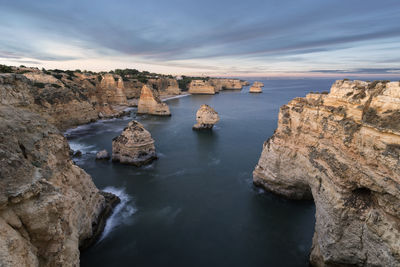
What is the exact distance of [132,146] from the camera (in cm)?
2570

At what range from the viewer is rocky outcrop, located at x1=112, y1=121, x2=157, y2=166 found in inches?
1007

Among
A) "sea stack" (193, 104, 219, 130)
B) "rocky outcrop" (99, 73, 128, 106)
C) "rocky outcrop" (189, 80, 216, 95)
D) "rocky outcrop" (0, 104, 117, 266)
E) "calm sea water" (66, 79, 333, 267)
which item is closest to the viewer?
"rocky outcrop" (0, 104, 117, 266)

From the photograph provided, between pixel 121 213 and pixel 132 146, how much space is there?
9710 mm

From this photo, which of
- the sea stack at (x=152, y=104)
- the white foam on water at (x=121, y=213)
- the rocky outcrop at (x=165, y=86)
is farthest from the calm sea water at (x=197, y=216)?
the rocky outcrop at (x=165, y=86)

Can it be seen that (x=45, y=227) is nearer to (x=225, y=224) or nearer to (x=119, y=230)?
(x=119, y=230)

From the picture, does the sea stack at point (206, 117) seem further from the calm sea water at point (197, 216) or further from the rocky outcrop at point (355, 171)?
the rocky outcrop at point (355, 171)

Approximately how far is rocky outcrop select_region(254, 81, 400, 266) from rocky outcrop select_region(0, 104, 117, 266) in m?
11.4

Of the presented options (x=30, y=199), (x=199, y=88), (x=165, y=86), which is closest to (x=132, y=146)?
(x=30, y=199)

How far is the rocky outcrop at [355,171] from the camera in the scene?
26.8 ft

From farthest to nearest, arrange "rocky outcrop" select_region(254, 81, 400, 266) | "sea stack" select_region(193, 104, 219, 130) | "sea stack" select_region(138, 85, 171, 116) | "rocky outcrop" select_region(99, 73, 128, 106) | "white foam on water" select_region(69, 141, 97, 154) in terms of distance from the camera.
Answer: "rocky outcrop" select_region(99, 73, 128, 106), "sea stack" select_region(138, 85, 171, 116), "sea stack" select_region(193, 104, 219, 130), "white foam on water" select_region(69, 141, 97, 154), "rocky outcrop" select_region(254, 81, 400, 266)

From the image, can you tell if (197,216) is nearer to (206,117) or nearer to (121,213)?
(121,213)

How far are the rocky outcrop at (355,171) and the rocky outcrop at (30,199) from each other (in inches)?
449

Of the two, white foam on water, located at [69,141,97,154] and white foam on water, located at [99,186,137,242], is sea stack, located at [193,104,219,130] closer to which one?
white foam on water, located at [69,141,97,154]

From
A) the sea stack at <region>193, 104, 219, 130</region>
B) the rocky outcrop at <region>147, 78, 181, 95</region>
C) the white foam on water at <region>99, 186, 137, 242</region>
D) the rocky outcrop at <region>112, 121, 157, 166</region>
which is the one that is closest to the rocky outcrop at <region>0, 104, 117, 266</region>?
the white foam on water at <region>99, 186, 137, 242</region>
